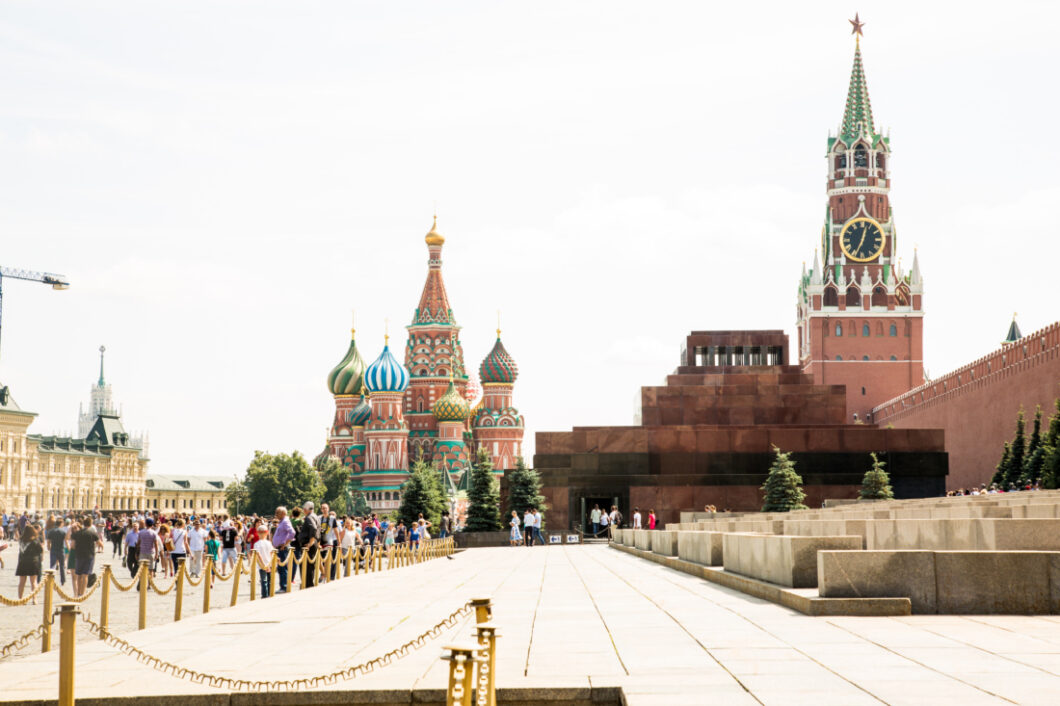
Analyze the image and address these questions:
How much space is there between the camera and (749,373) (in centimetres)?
5369

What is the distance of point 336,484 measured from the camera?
9975 cm

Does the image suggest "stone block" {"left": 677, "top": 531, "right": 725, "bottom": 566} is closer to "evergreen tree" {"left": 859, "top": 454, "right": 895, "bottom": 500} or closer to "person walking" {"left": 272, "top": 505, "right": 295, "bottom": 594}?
"person walking" {"left": 272, "top": 505, "right": 295, "bottom": 594}

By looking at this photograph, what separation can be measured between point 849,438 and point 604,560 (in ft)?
74.4

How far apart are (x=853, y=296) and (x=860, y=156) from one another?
12149 millimetres

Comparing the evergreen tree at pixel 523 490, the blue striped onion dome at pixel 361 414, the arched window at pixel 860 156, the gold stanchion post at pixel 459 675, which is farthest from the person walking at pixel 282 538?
the arched window at pixel 860 156

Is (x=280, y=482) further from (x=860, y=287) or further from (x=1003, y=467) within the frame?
(x=1003, y=467)

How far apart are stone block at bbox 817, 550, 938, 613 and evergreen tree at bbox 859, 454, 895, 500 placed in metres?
31.3

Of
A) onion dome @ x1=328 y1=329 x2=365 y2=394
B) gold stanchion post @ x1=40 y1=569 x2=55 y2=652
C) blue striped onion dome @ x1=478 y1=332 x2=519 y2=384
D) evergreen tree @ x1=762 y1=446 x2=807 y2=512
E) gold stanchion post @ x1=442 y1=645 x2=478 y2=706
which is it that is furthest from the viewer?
onion dome @ x1=328 y1=329 x2=365 y2=394

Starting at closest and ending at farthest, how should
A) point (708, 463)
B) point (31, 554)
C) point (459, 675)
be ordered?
point (459, 675) → point (31, 554) → point (708, 463)

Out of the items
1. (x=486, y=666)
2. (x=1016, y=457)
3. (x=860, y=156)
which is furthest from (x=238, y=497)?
(x=486, y=666)

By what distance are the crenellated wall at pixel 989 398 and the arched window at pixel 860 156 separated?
1623 inches

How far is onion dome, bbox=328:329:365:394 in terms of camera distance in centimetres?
10794

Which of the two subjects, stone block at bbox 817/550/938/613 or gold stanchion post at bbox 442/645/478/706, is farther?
stone block at bbox 817/550/938/613

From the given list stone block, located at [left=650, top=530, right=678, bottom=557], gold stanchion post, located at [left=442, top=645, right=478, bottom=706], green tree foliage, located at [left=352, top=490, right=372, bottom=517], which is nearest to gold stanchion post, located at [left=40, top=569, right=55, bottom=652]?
gold stanchion post, located at [left=442, top=645, right=478, bottom=706]
